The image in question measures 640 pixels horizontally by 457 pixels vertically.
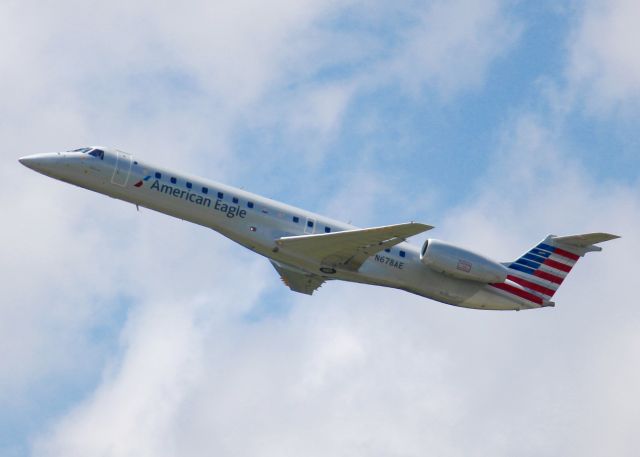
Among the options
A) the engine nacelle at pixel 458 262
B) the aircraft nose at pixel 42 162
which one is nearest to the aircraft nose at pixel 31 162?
the aircraft nose at pixel 42 162

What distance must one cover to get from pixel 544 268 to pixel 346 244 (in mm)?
8326

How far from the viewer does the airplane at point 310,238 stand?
41.6 metres

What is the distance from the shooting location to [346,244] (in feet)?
136

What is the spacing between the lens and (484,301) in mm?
44562

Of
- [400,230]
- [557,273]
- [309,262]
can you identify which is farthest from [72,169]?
[557,273]

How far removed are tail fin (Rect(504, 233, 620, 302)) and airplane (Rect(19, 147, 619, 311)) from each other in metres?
0.09

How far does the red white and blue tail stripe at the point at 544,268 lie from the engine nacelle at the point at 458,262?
139cm

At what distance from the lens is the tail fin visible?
45219 millimetres

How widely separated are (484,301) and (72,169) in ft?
49.5

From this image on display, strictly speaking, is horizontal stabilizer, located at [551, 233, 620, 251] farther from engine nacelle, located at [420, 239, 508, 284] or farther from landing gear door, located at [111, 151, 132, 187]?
landing gear door, located at [111, 151, 132, 187]

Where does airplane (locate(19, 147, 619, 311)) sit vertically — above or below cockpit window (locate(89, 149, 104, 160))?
below

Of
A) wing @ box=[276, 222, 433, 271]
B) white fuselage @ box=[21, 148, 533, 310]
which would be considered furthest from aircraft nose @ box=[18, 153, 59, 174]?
wing @ box=[276, 222, 433, 271]

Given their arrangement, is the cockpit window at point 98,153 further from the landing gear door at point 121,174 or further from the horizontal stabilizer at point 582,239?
the horizontal stabilizer at point 582,239

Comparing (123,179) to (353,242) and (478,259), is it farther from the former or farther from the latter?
(478,259)
